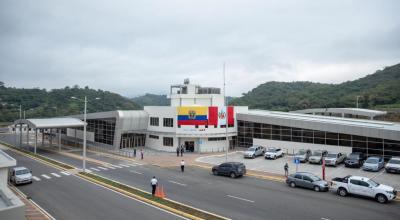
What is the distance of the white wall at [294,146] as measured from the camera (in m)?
42.6

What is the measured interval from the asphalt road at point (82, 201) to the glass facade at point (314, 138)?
30.7m

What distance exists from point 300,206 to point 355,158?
1816cm

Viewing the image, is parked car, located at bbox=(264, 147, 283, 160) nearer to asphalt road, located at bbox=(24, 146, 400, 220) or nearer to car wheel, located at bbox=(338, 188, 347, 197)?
asphalt road, located at bbox=(24, 146, 400, 220)

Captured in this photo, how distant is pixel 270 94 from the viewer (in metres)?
170

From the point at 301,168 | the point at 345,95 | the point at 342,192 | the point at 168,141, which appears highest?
the point at 345,95

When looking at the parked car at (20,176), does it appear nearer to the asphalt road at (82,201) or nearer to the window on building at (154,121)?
the asphalt road at (82,201)

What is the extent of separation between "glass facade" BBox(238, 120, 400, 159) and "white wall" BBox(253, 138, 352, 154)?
1.53ft

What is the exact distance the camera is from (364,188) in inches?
952

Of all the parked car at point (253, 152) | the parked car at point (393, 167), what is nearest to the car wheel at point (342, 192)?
the parked car at point (393, 167)

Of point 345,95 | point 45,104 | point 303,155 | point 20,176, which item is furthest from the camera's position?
point 45,104

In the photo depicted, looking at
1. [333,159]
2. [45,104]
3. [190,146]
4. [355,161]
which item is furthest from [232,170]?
[45,104]

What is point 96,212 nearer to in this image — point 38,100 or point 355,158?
point 355,158

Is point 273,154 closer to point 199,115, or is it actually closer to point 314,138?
point 314,138

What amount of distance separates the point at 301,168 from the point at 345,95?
107004 mm
